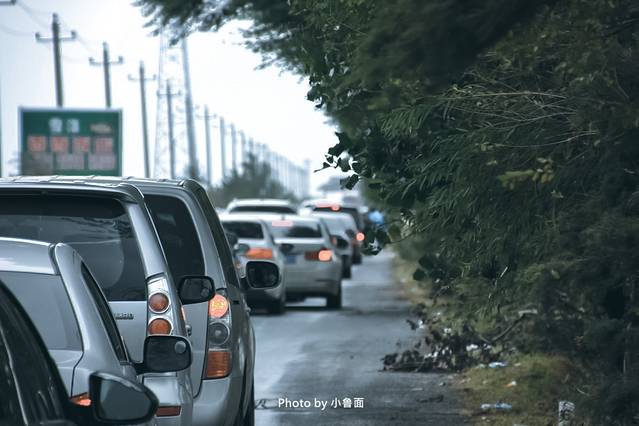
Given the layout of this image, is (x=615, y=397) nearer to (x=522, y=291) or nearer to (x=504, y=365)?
(x=522, y=291)

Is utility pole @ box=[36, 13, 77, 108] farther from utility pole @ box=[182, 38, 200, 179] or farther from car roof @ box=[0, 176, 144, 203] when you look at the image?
car roof @ box=[0, 176, 144, 203]

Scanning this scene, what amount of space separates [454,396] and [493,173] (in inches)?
213

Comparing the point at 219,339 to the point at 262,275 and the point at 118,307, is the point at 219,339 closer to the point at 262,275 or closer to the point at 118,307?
the point at 118,307

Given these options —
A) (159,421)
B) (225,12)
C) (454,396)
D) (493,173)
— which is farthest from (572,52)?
(454,396)

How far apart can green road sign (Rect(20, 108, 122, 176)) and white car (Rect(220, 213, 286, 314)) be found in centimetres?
2363

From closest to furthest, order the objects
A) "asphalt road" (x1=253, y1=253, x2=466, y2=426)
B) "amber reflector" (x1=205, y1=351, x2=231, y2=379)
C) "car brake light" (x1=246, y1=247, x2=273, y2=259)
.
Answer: "amber reflector" (x1=205, y1=351, x2=231, y2=379), "asphalt road" (x1=253, y1=253, x2=466, y2=426), "car brake light" (x1=246, y1=247, x2=273, y2=259)

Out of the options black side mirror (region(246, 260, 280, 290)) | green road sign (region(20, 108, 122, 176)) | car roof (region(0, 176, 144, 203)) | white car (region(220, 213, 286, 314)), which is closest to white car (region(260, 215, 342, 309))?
white car (region(220, 213, 286, 314))

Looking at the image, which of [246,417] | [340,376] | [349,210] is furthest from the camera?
[349,210]

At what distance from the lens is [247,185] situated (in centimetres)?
9581

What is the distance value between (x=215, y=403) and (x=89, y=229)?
68.8 inches

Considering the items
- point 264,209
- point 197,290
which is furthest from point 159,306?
point 264,209

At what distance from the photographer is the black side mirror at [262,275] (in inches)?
429

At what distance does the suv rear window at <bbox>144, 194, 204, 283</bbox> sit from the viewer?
9414 mm

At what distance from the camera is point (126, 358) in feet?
20.0
